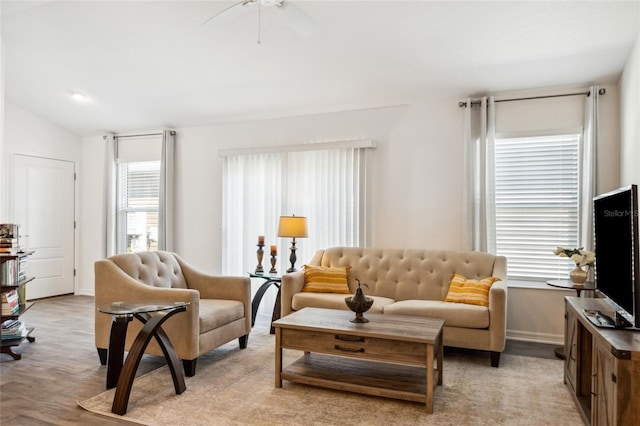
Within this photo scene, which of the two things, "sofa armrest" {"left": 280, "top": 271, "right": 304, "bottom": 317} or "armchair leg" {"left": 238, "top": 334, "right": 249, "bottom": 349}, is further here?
"sofa armrest" {"left": 280, "top": 271, "right": 304, "bottom": 317}

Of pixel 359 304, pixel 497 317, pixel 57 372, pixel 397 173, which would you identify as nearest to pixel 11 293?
pixel 57 372

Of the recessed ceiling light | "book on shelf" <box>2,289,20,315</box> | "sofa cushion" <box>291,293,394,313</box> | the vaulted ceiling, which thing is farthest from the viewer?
the recessed ceiling light

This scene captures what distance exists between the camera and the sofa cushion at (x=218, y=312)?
143 inches

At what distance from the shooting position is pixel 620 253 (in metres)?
2.50

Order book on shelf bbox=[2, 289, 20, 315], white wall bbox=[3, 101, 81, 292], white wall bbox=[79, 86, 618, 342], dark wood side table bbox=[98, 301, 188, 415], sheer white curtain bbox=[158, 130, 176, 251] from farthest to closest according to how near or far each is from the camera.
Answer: sheer white curtain bbox=[158, 130, 176, 251]
white wall bbox=[3, 101, 81, 292]
white wall bbox=[79, 86, 618, 342]
book on shelf bbox=[2, 289, 20, 315]
dark wood side table bbox=[98, 301, 188, 415]

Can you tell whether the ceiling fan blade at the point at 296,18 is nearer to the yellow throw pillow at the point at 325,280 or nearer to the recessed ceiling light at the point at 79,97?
the yellow throw pillow at the point at 325,280

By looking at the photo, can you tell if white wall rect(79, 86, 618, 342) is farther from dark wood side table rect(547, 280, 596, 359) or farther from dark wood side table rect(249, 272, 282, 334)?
dark wood side table rect(249, 272, 282, 334)

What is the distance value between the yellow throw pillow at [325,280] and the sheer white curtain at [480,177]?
4.37 ft

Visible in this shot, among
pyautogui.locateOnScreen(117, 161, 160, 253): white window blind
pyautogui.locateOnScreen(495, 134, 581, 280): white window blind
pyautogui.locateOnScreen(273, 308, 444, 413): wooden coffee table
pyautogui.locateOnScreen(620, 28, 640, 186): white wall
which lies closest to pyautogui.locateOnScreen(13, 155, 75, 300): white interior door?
pyautogui.locateOnScreen(117, 161, 160, 253): white window blind

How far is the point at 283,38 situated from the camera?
13.6 feet

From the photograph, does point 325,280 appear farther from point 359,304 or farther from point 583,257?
point 583,257

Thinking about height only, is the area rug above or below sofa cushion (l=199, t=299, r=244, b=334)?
below

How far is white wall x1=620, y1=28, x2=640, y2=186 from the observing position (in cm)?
347

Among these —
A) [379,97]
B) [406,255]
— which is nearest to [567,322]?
[406,255]
